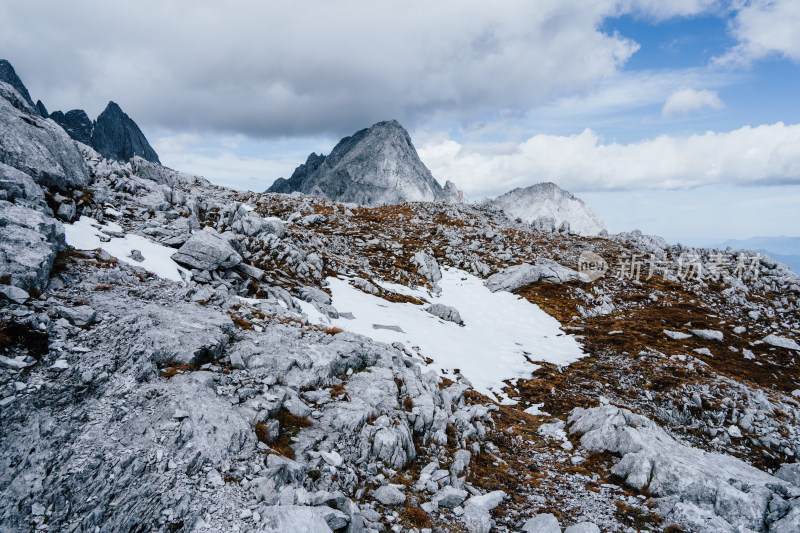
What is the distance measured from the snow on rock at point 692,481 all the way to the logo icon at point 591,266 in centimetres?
3999

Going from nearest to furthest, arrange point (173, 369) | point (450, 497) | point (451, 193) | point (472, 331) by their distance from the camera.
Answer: point (450, 497), point (173, 369), point (472, 331), point (451, 193)

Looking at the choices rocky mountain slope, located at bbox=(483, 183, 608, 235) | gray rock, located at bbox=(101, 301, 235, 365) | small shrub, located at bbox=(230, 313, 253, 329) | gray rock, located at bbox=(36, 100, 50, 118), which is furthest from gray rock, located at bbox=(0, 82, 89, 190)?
gray rock, located at bbox=(36, 100, 50, 118)

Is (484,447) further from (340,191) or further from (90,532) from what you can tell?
(340,191)

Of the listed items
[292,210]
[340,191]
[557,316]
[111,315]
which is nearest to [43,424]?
[111,315]

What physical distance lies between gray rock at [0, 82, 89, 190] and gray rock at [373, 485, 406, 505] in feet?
81.5

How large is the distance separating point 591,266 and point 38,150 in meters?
65.1

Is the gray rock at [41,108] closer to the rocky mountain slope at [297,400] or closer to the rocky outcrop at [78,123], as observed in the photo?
the rocky outcrop at [78,123]

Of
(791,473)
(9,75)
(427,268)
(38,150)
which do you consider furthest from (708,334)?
(9,75)

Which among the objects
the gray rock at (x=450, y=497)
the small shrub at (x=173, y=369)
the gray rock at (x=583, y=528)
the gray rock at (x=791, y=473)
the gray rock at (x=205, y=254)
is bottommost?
the gray rock at (x=791, y=473)

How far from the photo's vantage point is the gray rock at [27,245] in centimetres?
1138

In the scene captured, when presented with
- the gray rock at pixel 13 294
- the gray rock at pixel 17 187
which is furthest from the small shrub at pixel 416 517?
the gray rock at pixel 17 187

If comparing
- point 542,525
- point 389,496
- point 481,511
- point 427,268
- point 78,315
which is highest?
point 427,268

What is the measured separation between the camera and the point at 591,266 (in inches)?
2288

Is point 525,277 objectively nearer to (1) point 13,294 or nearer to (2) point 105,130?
(1) point 13,294
